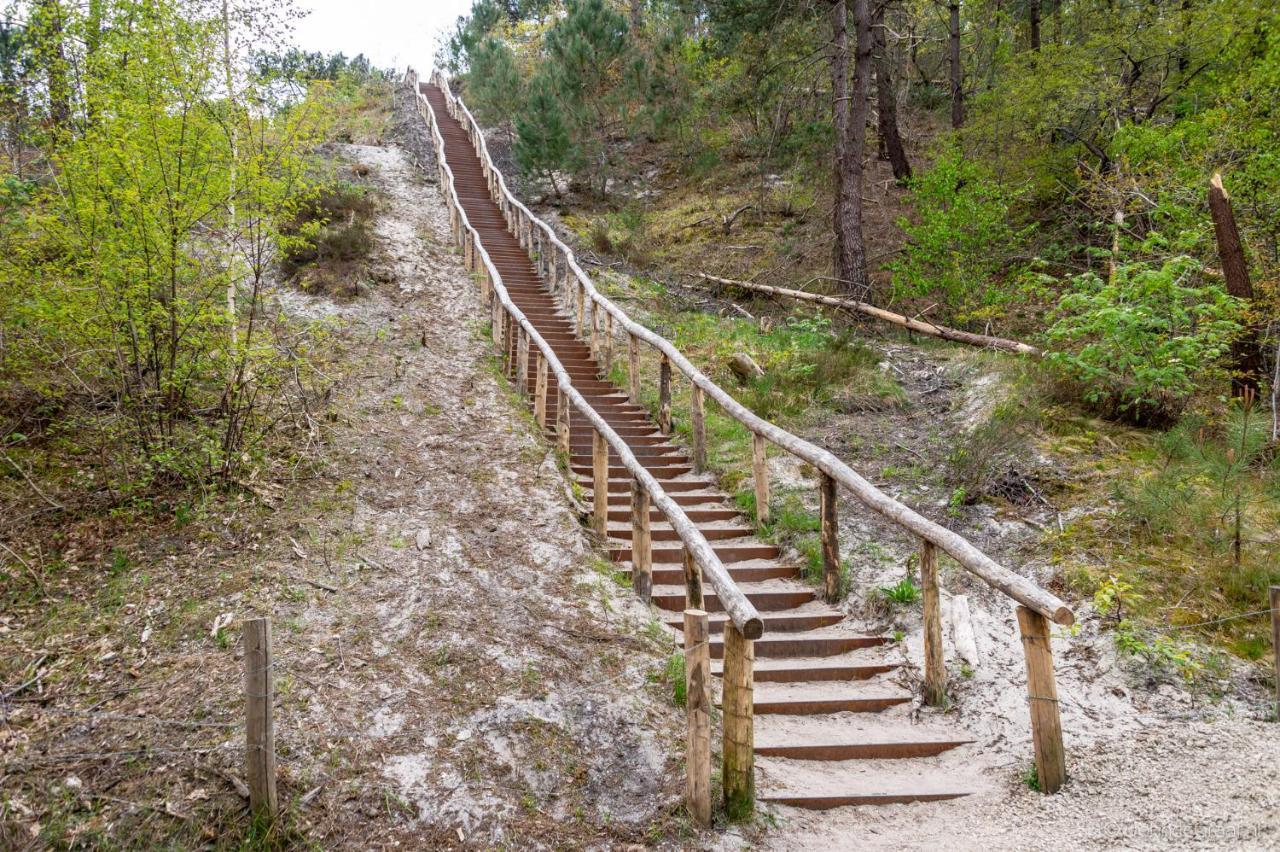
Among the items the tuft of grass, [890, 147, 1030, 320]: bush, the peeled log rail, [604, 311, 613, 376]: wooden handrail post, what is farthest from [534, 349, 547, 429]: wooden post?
[890, 147, 1030, 320]: bush

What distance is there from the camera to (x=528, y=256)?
1550cm

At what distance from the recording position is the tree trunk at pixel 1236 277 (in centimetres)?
614

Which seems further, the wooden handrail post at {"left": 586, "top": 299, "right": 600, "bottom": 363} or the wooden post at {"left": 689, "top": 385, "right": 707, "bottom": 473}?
the wooden handrail post at {"left": 586, "top": 299, "right": 600, "bottom": 363}

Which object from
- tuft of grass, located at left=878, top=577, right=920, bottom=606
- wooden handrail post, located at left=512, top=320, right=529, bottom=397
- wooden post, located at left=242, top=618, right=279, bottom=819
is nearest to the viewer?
wooden post, located at left=242, top=618, right=279, bottom=819

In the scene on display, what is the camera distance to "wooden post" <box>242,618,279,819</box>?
3350mm

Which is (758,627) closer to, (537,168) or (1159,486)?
(1159,486)

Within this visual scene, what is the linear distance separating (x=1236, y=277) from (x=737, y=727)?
5884mm

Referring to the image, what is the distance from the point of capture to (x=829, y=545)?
5.36 meters

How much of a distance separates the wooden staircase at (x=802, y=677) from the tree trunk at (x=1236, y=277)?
13.7ft

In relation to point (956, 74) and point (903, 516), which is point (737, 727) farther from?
point (956, 74)

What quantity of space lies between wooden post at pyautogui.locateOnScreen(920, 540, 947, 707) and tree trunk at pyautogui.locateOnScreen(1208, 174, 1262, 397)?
3.95 m

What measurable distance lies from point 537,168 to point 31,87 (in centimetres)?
1315

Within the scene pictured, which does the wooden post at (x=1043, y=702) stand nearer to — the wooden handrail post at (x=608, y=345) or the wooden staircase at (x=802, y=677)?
the wooden staircase at (x=802, y=677)

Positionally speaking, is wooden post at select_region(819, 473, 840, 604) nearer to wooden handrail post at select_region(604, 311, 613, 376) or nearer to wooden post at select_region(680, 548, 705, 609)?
wooden post at select_region(680, 548, 705, 609)
